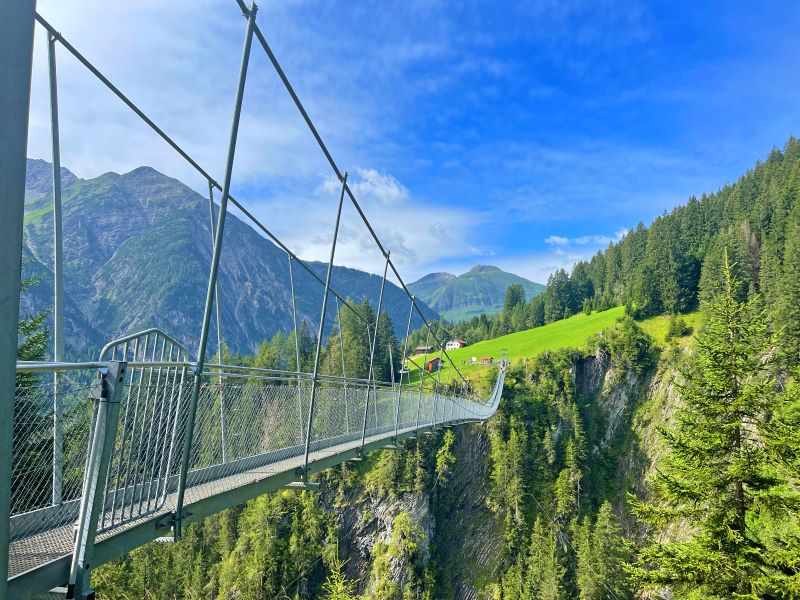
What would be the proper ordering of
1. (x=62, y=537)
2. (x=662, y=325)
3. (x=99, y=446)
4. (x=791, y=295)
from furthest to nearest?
(x=662, y=325), (x=791, y=295), (x=62, y=537), (x=99, y=446)

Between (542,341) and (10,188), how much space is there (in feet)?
179

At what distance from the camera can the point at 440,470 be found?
3741 cm

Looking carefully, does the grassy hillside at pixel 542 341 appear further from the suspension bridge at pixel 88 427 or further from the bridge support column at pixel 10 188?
the bridge support column at pixel 10 188

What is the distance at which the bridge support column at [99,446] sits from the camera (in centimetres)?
258

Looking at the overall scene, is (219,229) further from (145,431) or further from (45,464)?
(45,464)

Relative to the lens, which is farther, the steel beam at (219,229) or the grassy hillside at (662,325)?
the grassy hillside at (662,325)

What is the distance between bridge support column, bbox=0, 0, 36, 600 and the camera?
1045 millimetres

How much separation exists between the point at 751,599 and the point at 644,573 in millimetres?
1473

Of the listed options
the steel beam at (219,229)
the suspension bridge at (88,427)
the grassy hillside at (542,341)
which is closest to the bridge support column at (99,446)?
the suspension bridge at (88,427)

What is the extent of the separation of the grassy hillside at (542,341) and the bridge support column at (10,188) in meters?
41.9

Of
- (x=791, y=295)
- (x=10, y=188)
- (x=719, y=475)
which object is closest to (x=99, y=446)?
(x=10, y=188)

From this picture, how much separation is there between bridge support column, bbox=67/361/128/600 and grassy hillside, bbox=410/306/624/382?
4044 cm

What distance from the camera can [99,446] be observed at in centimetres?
264

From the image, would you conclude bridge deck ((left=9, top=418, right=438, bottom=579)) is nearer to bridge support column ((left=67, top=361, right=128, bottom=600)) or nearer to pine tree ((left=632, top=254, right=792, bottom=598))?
bridge support column ((left=67, top=361, right=128, bottom=600))
